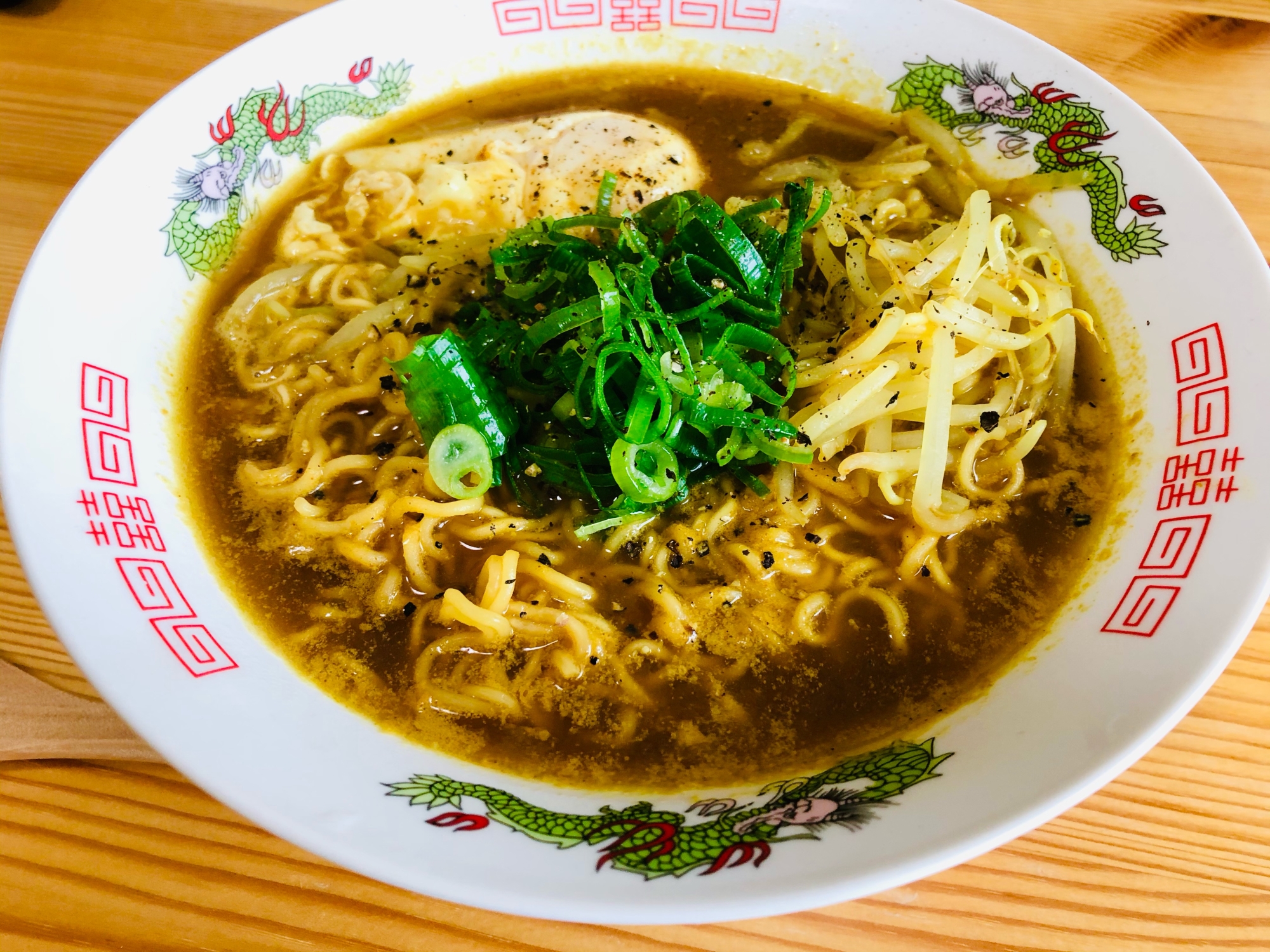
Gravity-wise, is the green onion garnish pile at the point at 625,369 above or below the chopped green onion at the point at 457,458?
above

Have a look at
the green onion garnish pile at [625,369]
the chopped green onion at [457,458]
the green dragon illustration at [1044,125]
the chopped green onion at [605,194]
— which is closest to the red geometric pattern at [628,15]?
the green dragon illustration at [1044,125]

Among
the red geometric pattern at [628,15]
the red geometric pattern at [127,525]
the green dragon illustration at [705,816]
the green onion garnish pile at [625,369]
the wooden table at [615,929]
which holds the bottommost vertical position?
the wooden table at [615,929]

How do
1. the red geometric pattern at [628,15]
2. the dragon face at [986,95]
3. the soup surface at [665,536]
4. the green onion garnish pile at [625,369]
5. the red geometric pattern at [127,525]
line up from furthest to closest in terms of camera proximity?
1. the red geometric pattern at [628,15]
2. the dragon face at [986,95]
3. the green onion garnish pile at [625,369]
4. the soup surface at [665,536]
5. the red geometric pattern at [127,525]

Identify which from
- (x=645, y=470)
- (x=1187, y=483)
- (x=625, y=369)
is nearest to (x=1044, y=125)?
(x=1187, y=483)

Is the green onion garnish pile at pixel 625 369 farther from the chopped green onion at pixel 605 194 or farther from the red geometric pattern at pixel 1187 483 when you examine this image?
the red geometric pattern at pixel 1187 483

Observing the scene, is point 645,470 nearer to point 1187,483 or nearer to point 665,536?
point 665,536

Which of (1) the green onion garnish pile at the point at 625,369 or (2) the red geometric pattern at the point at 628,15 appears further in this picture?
(2) the red geometric pattern at the point at 628,15

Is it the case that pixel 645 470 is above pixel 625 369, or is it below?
below

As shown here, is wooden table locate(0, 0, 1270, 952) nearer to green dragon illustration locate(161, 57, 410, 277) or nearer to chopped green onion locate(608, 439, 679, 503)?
chopped green onion locate(608, 439, 679, 503)

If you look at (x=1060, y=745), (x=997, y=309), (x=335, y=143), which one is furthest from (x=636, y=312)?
(x=335, y=143)
